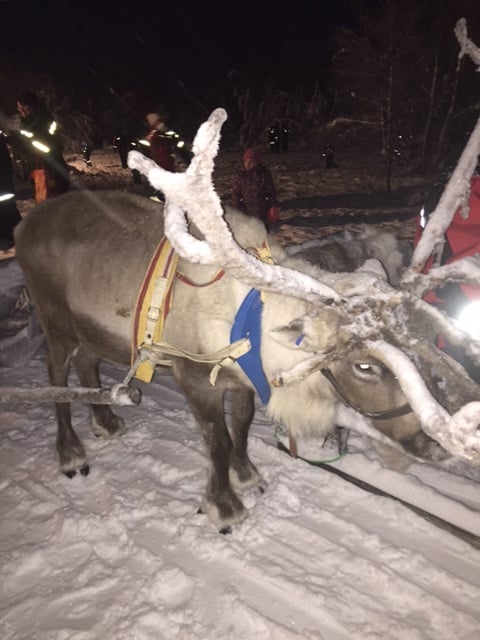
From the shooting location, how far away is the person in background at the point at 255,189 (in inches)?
268

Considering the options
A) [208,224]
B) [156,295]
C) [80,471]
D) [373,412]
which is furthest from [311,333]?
[80,471]

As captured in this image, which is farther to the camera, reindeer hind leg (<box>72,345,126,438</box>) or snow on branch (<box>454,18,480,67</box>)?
reindeer hind leg (<box>72,345,126,438</box>)

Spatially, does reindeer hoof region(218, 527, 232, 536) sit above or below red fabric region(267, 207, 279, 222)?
below

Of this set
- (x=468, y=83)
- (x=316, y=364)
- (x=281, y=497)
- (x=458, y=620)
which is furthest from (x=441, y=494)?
(x=468, y=83)

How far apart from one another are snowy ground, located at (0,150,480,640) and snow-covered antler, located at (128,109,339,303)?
4.49ft

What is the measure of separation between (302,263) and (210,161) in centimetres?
118

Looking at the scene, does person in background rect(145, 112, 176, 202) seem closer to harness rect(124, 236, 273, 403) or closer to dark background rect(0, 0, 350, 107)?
harness rect(124, 236, 273, 403)

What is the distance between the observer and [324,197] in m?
12.2

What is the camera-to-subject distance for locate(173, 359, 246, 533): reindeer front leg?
2795mm

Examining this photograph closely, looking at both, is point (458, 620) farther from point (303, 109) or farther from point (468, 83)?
point (303, 109)

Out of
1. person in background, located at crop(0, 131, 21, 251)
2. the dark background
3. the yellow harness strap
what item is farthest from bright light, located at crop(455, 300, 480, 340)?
the dark background

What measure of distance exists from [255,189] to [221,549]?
5.37 m

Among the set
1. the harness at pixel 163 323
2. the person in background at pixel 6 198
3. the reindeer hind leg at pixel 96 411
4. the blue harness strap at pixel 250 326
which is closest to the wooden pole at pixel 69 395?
the harness at pixel 163 323

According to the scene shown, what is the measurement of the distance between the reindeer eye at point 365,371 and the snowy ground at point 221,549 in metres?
0.68
